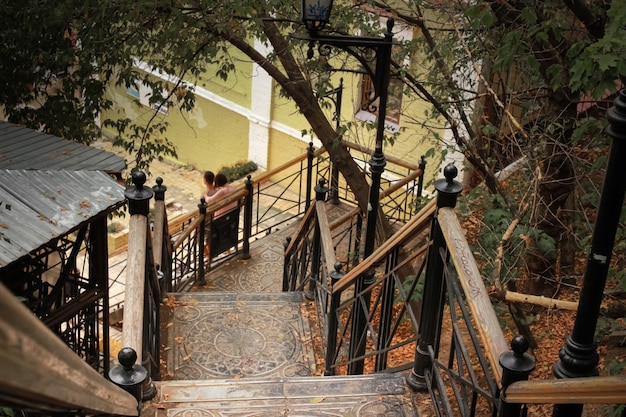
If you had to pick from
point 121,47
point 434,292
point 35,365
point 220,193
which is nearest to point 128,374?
point 434,292

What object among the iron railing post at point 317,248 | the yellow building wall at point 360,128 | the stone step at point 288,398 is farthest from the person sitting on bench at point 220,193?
the stone step at point 288,398

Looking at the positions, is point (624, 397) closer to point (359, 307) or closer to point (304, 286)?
point (359, 307)

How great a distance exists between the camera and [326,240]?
7336mm

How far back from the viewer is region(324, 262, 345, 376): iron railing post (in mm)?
6562

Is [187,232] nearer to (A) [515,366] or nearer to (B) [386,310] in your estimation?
(B) [386,310]

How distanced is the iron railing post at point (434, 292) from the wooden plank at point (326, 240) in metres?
2.02

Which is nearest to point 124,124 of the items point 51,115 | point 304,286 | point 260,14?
point 51,115

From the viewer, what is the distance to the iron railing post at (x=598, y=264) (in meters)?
2.87

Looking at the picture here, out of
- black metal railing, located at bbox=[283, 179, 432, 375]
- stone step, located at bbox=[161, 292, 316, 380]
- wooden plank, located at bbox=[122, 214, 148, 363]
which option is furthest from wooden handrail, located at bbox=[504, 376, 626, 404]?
stone step, located at bbox=[161, 292, 316, 380]

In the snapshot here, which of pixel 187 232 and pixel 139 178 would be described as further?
pixel 187 232

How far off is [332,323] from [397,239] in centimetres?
183

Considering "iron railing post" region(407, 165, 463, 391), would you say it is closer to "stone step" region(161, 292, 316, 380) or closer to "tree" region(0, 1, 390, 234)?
"stone step" region(161, 292, 316, 380)

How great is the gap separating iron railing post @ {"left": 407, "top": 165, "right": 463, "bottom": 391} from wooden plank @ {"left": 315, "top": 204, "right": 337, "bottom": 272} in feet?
6.62

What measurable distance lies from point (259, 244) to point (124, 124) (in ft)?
10.1
